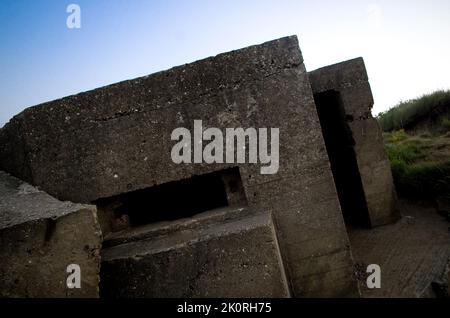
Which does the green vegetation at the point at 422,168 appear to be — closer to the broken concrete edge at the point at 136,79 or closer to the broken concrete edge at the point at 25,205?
the broken concrete edge at the point at 136,79

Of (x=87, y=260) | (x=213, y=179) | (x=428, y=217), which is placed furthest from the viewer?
(x=428, y=217)

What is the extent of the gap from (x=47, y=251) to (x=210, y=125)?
1.51 m

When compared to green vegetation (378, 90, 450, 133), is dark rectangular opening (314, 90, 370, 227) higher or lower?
lower

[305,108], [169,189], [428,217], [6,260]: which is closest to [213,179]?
[169,189]

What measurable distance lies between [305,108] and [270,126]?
33 centimetres

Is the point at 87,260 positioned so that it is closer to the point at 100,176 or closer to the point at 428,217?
the point at 100,176

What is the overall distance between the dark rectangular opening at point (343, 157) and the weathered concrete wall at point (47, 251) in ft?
11.5

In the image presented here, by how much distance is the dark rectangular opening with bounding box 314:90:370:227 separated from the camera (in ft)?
14.7

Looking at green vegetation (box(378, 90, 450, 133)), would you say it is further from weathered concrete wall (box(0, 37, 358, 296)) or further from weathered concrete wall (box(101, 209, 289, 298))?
weathered concrete wall (box(101, 209, 289, 298))

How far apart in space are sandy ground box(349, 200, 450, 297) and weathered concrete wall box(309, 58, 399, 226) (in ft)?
0.84

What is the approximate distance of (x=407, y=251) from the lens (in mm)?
3553

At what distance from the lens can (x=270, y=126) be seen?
2855 mm

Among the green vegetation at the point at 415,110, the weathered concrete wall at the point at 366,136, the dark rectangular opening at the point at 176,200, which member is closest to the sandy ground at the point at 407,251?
the weathered concrete wall at the point at 366,136

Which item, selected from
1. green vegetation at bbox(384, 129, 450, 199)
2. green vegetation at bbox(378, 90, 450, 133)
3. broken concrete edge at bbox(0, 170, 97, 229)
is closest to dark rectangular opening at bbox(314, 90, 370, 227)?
green vegetation at bbox(384, 129, 450, 199)
